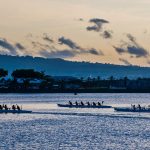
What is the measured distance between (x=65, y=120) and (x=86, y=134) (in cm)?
2556

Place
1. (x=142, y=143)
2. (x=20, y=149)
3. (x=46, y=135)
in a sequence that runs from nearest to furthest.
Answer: (x=20, y=149), (x=142, y=143), (x=46, y=135)

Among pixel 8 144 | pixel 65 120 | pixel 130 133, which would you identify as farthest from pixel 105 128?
pixel 8 144

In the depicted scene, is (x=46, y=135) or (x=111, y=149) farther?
(x=46, y=135)

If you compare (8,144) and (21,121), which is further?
(21,121)

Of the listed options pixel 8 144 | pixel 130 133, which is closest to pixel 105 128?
pixel 130 133

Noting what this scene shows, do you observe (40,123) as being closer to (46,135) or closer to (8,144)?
(46,135)

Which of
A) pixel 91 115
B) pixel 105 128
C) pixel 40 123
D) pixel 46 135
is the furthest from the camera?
pixel 91 115

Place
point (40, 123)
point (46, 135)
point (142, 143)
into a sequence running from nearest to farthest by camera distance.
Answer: point (142, 143) < point (46, 135) < point (40, 123)

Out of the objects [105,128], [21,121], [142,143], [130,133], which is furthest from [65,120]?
[142,143]

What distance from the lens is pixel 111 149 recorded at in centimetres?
8419

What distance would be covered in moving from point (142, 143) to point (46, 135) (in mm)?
15138

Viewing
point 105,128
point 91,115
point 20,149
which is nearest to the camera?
point 20,149

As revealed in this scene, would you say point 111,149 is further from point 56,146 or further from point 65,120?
point 65,120

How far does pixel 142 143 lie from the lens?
8988 cm
